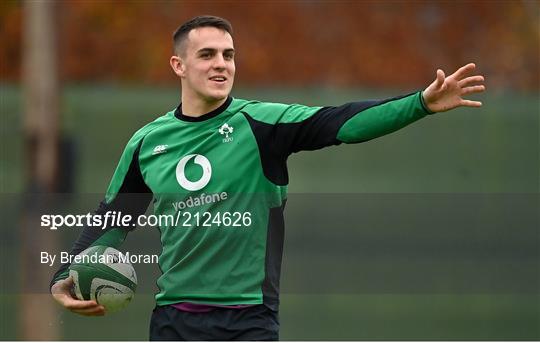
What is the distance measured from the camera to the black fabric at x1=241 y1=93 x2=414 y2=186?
5254mm

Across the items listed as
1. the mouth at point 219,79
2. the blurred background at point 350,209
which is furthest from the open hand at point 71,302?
the blurred background at point 350,209

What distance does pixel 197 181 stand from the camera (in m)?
5.30

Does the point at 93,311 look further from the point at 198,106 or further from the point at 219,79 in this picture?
the point at 219,79

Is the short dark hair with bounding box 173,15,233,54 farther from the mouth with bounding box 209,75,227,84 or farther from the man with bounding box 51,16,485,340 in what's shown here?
the mouth with bounding box 209,75,227,84

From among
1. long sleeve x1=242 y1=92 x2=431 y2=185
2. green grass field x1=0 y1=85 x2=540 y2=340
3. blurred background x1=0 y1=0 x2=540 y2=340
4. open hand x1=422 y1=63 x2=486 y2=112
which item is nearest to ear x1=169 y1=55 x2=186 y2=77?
long sleeve x1=242 y1=92 x2=431 y2=185

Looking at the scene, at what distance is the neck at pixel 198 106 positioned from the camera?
5473 mm

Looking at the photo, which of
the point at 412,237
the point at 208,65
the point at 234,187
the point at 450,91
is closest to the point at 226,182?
the point at 234,187

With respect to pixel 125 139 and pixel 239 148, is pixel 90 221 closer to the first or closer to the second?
pixel 239 148

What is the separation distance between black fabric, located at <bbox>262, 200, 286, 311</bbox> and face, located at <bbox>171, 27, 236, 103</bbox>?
1.92ft

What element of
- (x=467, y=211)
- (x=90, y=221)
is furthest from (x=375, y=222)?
(x=90, y=221)

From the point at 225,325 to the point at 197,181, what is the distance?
2.05 feet

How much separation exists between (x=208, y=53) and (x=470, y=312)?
6.10 metres

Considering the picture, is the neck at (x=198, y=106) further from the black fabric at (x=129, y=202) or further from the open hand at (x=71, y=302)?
the open hand at (x=71, y=302)

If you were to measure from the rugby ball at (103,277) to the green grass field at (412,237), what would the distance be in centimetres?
484
